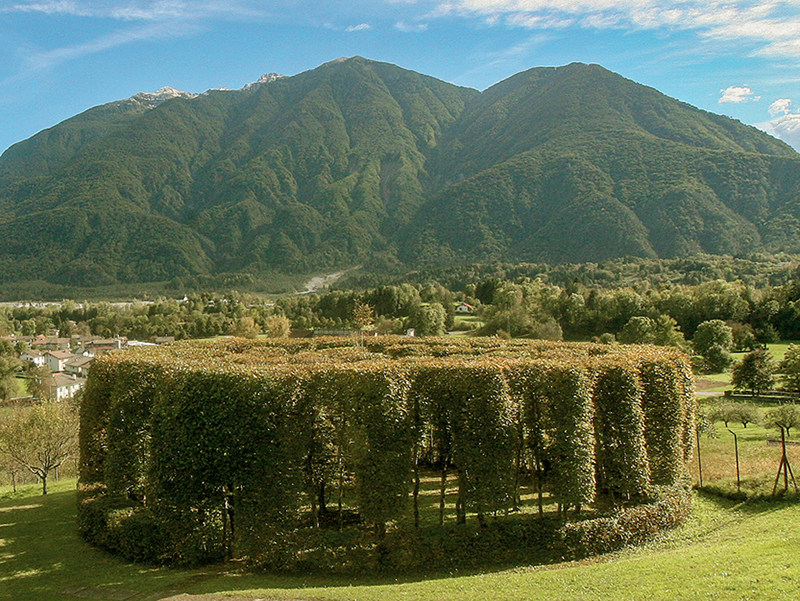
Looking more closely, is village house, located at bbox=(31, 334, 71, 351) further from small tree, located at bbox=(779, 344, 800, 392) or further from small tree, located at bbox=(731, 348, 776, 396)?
small tree, located at bbox=(779, 344, 800, 392)

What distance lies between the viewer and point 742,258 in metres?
154

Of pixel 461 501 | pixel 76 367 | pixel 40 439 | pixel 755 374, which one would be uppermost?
pixel 461 501

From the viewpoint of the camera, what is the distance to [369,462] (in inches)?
653

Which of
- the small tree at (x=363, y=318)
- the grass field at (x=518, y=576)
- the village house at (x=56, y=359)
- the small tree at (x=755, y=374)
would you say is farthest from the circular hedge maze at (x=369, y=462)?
the village house at (x=56, y=359)

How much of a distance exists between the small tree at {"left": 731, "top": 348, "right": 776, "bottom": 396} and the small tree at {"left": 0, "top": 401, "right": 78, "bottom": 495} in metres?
57.8

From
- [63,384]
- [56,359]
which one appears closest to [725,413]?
[63,384]

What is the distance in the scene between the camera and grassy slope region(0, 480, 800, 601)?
41.0 feet

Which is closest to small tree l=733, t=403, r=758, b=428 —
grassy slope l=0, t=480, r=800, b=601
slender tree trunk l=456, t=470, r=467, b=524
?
grassy slope l=0, t=480, r=800, b=601

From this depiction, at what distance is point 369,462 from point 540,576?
5849 millimetres

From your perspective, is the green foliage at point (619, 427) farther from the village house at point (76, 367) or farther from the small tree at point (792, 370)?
the village house at point (76, 367)

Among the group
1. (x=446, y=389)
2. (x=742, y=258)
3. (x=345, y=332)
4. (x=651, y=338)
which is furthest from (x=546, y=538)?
(x=742, y=258)

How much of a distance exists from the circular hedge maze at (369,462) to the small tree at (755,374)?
126 ft

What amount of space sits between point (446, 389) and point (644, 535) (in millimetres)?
8434

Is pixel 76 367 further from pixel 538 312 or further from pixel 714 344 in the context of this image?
pixel 714 344
